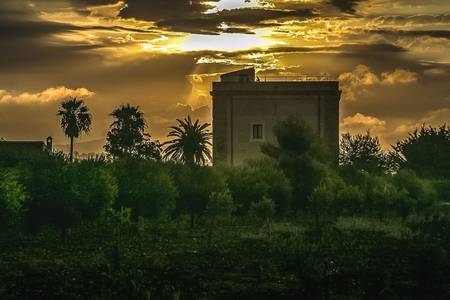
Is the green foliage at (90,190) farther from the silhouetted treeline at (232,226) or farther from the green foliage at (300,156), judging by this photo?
the green foliage at (300,156)

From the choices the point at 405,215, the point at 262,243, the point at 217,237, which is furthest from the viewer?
the point at 405,215

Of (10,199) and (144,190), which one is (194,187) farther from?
(10,199)

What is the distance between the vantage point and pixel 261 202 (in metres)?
52.1

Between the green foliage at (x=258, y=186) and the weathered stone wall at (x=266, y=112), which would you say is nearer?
the green foliage at (x=258, y=186)

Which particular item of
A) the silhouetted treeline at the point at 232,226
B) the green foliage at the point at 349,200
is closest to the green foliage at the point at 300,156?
the silhouetted treeline at the point at 232,226

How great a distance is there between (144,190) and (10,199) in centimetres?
1017

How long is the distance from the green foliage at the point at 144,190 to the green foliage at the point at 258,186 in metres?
8.42

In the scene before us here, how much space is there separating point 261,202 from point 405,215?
14.0m

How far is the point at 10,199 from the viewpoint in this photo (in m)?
39.3

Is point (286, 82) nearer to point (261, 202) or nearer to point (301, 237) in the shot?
point (261, 202)

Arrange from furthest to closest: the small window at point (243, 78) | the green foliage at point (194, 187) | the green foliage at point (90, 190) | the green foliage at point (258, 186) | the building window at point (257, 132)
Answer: the small window at point (243, 78) < the building window at point (257, 132) < the green foliage at point (258, 186) < the green foliage at point (194, 187) < the green foliage at point (90, 190)

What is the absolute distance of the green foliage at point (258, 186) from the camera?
58219mm

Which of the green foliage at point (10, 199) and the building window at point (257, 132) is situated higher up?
the building window at point (257, 132)

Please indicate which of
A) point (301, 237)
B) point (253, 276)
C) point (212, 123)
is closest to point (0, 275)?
point (253, 276)
